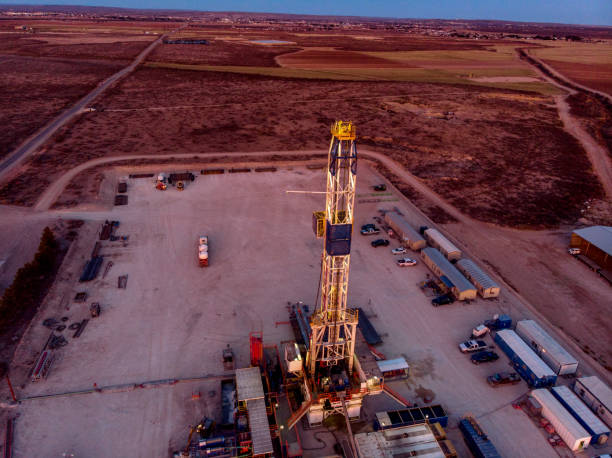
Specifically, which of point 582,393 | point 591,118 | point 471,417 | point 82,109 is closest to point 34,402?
point 471,417

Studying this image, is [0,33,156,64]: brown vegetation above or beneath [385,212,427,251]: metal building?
above

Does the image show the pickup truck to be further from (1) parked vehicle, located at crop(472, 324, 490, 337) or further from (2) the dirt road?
(2) the dirt road

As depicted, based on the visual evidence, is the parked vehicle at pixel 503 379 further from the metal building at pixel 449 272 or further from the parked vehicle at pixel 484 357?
the metal building at pixel 449 272

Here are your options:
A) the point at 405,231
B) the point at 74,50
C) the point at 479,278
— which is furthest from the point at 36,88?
the point at 479,278

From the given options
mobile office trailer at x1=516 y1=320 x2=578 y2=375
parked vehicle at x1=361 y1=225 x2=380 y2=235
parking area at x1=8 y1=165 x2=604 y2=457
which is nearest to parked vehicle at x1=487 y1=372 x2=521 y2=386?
parking area at x1=8 y1=165 x2=604 y2=457

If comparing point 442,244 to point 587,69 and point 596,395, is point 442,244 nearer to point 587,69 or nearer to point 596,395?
point 596,395
